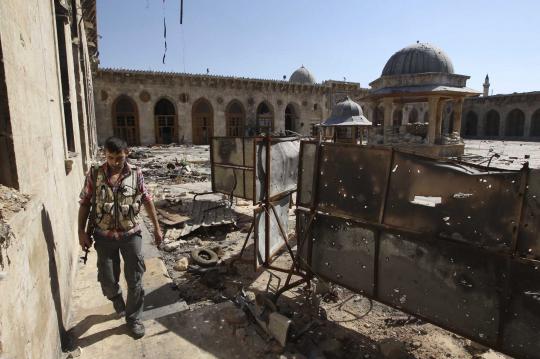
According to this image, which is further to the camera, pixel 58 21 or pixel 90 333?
pixel 58 21

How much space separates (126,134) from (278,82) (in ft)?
44.3

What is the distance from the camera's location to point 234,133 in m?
28.6

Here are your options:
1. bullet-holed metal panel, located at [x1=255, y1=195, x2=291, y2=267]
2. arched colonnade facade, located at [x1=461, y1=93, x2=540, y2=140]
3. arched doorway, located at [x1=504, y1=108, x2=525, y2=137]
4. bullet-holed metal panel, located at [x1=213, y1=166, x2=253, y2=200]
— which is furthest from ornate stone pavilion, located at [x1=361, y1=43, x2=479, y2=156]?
arched doorway, located at [x1=504, y1=108, x2=525, y2=137]

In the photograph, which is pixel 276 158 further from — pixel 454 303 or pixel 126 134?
pixel 126 134

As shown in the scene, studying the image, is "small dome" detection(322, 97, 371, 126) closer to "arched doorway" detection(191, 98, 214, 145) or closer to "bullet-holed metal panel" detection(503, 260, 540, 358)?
"bullet-holed metal panel" detection(503, 260, 540, 358)

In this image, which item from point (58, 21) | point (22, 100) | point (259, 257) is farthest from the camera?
point (58, 21)

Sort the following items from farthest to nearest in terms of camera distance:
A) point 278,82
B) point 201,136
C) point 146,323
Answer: point 278,82 → point 201,136 → point 146,323

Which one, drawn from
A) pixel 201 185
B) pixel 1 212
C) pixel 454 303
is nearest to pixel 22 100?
pixel 1 212

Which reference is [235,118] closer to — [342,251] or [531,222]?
[342,251]

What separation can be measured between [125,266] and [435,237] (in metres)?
2.61

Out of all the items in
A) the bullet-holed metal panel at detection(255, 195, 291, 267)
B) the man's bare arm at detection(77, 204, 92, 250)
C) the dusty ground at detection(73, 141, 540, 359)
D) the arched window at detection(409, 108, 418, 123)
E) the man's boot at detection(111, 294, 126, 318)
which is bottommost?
the dusty ground at detection(73, 141, 540, 359)

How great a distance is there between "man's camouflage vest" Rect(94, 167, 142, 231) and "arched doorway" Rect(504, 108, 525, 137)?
41.0 metres

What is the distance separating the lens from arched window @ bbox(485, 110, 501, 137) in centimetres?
3544

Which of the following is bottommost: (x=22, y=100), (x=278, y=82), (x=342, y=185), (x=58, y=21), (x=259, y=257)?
(x=259, y=257)
